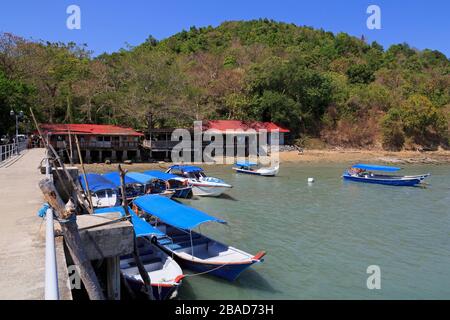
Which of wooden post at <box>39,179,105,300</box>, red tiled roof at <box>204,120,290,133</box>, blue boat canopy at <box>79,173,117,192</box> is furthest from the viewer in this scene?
red tiled roof at <box>204,120,290,133</box>

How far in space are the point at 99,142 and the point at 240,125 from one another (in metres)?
21.9

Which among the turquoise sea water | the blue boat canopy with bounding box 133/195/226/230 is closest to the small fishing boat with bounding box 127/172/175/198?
the turquoise sea water

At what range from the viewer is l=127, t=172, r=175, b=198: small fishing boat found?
27.5m

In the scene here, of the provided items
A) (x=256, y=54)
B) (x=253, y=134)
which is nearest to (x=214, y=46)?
(x=256, y=54)

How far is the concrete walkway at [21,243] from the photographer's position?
6.91 m

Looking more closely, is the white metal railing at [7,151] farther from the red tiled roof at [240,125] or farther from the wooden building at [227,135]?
the red tiled roof at [240,125]

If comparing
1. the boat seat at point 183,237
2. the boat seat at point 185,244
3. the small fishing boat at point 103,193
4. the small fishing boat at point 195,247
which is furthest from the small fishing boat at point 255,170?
the boat seat at point 185,244

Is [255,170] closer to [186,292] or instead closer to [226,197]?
[226,197]

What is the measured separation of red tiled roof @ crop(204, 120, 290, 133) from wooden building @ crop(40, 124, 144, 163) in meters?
11.6

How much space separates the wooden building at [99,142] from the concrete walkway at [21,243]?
29.9m

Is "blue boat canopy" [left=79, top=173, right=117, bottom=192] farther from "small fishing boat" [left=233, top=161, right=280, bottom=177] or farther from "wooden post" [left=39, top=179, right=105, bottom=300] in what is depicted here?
"small fishing boat" [left=233, top=161, right=280, bottom=177]

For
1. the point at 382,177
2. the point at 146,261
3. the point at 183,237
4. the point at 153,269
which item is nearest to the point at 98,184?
the point at 183,237
